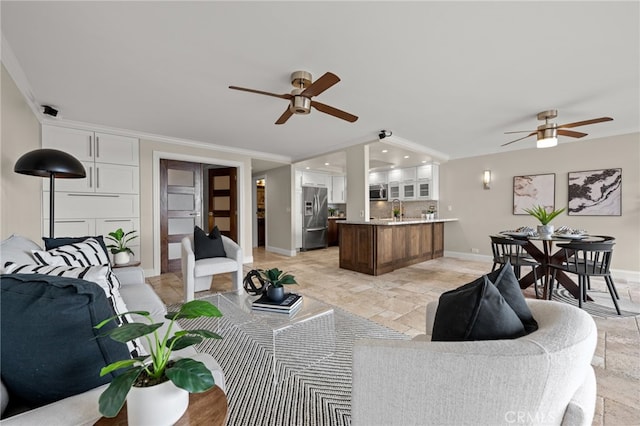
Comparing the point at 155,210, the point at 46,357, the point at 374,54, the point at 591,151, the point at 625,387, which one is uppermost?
the point at 374,54

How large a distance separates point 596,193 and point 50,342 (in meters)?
6.43

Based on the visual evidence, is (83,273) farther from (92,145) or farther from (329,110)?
(92,145)

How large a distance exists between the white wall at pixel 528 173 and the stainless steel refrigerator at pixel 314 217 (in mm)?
2963

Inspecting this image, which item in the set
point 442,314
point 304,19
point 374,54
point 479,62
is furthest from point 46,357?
point 479,62

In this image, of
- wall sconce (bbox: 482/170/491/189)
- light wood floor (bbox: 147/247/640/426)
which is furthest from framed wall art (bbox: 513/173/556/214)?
light wood floor (bbox: 147/247/640/426)

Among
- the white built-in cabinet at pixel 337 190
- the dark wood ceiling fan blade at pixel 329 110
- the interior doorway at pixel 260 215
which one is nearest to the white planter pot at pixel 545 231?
the dark wood ceiling fan blade at pixel 329 110

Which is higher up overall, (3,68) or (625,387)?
(3,68)

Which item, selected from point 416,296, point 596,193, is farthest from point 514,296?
point 596,193

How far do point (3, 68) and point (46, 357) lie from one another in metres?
2.86

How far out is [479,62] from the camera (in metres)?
2.28

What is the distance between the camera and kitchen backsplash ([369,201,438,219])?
6.66m

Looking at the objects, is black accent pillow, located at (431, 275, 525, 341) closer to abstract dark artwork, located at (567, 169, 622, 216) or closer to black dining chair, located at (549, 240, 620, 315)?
black dining chair, located at (549, 240, 620, 315)

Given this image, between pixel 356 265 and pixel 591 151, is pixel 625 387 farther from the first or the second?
pixel 591 151

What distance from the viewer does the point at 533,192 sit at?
491 centimetres
